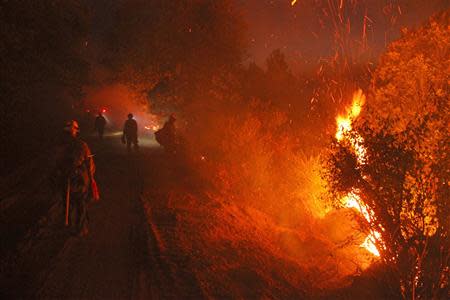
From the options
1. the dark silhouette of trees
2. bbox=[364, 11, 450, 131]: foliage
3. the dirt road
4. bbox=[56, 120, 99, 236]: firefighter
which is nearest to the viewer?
the dirt road

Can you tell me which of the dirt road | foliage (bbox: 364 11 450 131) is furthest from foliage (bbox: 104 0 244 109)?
the dirt road

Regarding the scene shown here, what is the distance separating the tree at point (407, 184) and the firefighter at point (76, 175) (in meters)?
5.06

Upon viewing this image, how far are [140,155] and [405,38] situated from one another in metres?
12.5

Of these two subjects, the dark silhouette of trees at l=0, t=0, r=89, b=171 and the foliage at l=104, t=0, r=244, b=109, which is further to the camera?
the foliage at l=104, t=0, r=244, b=109

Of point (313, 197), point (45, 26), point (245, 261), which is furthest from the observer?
point (45, 26)

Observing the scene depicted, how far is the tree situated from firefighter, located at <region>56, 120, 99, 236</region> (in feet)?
16.6

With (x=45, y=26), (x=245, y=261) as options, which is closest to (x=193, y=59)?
(x=45, y=26)

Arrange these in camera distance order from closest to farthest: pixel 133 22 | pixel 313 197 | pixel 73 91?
pixel 313 197 < pixel 73 91 < pixel 133 22

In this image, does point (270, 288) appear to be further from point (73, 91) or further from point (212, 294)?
point (73, 91)

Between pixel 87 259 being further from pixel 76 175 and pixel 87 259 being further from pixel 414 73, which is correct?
pixel 414 73

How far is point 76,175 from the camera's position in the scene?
900cm

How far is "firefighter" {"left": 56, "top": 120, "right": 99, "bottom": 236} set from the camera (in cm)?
899

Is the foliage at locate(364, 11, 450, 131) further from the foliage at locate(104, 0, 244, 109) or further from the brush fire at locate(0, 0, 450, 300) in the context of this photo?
the foliage at locate(104, 0, 244, 109)

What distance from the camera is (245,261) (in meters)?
9.45
